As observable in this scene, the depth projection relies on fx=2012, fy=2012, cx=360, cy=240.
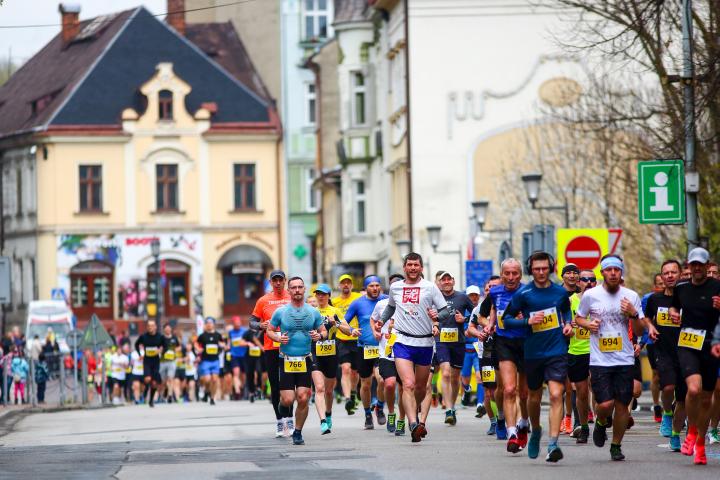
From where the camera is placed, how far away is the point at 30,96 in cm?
9181

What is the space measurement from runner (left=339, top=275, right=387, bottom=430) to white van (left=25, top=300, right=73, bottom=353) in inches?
1774

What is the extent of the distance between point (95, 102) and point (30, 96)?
518 cm

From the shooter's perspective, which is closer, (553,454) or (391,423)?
(553,454)

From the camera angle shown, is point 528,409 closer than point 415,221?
Yes

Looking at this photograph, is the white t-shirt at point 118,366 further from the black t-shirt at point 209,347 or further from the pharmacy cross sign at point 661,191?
the pharmacy cross sign at point 661,191

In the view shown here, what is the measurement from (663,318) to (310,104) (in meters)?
74.2

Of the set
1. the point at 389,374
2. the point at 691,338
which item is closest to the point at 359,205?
the point at 389,374

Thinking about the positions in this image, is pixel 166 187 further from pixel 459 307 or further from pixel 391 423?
pixel 391 423

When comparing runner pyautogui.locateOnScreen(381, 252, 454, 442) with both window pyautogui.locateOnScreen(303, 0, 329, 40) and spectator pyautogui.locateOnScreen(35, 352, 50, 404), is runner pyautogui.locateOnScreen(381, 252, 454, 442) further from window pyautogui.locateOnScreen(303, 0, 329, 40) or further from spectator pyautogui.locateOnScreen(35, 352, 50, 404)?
window pyautogui.locateOnScreen(303, 0, 329, 40)

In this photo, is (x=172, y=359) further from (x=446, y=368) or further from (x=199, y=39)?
(x=199, y=39)

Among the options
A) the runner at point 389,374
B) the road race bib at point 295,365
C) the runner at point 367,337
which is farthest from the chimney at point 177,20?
the road race bib at point 295,365

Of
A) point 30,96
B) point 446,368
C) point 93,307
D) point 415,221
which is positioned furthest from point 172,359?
point 30,96

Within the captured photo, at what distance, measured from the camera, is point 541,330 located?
18.2 metres

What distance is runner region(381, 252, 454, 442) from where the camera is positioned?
21.3 metres
